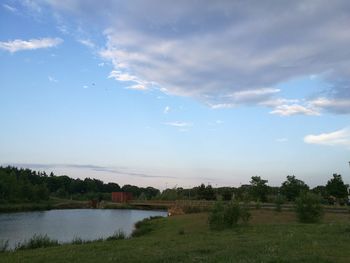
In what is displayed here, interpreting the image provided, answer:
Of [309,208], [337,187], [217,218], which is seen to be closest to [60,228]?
[217,218]

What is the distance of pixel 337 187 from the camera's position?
308 ft

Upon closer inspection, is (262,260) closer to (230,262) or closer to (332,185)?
(230,262)

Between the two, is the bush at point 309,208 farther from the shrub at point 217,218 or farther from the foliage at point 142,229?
the foliage at point 142,229

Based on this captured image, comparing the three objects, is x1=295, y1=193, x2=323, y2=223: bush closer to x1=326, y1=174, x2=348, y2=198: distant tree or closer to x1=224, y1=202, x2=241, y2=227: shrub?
x1=224, y1=202, x2=241, y2=227: shrub

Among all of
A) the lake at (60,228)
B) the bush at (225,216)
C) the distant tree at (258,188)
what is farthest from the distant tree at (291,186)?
the bush at (225,216)

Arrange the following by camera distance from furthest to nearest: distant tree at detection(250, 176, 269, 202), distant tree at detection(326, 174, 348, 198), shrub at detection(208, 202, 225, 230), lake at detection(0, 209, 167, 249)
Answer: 1. distant tree at detection(250, 176, 269, 202)
2. distant tree at detection(326, 174, 348, 198)
3. lake at detection(0, 209, 167, 249)
4. shrub at detection(208, 202, 225, 230)

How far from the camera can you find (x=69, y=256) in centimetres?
2048

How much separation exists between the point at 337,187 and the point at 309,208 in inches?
2065

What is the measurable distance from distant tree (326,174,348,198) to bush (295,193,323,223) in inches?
2031

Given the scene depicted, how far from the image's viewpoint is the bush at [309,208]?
4484cm

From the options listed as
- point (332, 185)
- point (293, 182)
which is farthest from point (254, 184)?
point (332, 185)

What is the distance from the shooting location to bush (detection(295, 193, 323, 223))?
44.8m

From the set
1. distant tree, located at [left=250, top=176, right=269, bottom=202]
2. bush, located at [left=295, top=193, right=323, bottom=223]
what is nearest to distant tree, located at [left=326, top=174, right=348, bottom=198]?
distant tree, located at [left=250, top=176, right=269, bottom=202]

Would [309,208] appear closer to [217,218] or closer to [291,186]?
[217,218]
